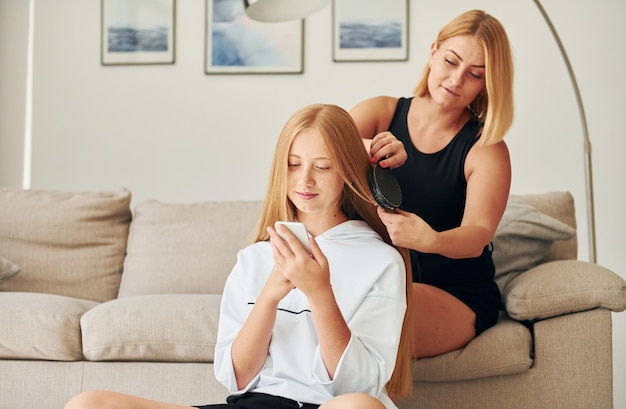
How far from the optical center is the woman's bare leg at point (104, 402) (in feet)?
4.91

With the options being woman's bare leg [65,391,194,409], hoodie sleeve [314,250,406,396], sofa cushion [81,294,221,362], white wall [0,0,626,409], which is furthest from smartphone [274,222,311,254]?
white wall [0,0,626,409]

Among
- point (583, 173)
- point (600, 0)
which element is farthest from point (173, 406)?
point (600, 0)

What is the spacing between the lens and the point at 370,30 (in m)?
3.81

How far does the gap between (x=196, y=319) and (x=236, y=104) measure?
5.50ft

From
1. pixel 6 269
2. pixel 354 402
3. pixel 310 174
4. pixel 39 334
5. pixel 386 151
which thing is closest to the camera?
pixel 354 402

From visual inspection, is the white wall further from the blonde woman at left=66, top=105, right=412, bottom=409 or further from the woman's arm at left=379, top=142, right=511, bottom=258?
the blonde woman at left=66, top=105, right=412, bottom=409

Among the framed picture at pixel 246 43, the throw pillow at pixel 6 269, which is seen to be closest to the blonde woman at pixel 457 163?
the throw pillow at pixel 6 269

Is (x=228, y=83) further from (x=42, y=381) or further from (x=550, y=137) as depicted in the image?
(x=42, y=381)

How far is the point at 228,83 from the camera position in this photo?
3.92m

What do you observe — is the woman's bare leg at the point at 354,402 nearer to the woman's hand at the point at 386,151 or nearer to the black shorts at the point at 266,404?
the black shorts at the point at 266,404

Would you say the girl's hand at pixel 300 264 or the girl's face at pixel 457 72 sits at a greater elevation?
the girl's face at pixel 457 72

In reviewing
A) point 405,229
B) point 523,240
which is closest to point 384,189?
point 405,229

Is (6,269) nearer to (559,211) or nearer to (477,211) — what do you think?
(477,211)

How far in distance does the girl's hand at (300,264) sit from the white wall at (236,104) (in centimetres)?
232
